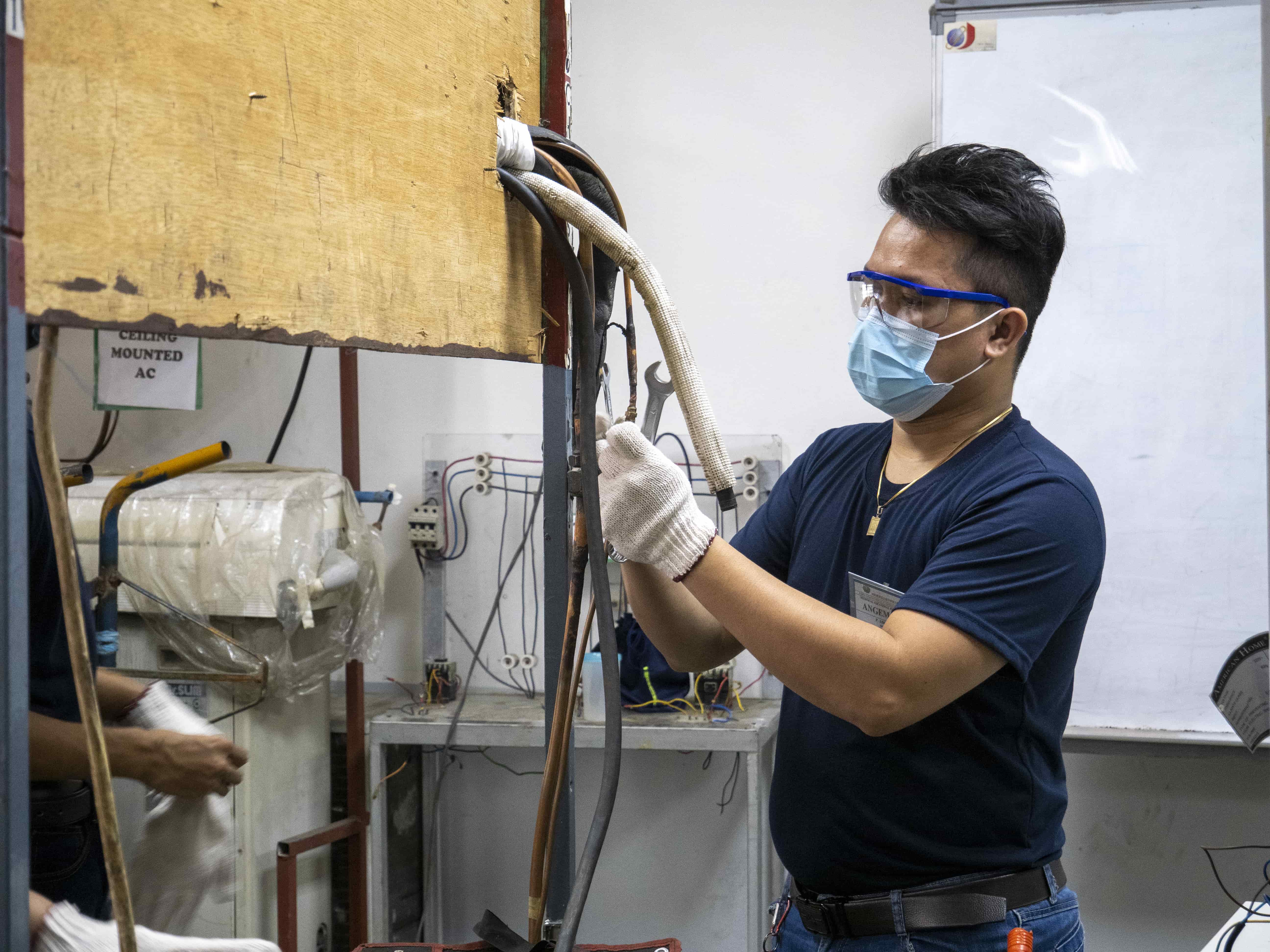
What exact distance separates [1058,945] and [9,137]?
3.82 ft

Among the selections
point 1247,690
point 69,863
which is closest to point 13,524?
point 69,863

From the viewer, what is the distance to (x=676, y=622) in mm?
1200

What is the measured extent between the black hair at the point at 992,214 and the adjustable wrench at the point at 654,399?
96 cm

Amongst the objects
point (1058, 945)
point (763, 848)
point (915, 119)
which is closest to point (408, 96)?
point (1058, 945)

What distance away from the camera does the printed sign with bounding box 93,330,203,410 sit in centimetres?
71

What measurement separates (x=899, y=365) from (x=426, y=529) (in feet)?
5.46

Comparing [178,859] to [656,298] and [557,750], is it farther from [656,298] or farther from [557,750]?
[656,298]

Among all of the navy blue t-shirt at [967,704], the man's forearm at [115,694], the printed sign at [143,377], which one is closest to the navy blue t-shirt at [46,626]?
the man's forearm at [115,694]

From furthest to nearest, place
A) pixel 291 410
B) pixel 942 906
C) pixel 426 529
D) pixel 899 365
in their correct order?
→ pixel 291 410 < pixel 426 529 < pixel 899 365 < pixel 942 906

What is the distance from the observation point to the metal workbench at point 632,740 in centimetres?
214

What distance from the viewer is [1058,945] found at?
1080 millimetres

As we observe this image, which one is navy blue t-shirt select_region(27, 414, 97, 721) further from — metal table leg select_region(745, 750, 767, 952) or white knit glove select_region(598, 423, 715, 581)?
metal table leg select_region(745, 750, 767, 952)

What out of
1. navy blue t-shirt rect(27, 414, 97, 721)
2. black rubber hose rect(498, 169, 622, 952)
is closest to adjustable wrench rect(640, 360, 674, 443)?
black rubber hose rect(498, 169, 622, 952)

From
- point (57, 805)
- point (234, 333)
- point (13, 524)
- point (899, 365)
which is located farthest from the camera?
point (899, 365)
